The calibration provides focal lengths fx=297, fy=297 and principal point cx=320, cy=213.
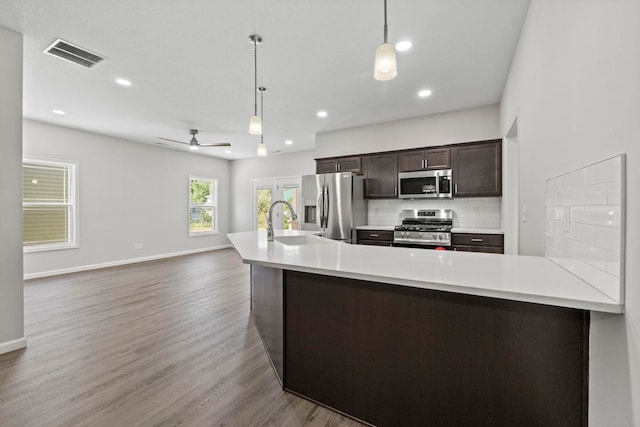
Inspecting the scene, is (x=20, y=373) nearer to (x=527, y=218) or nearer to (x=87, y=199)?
(x=527, y=218)

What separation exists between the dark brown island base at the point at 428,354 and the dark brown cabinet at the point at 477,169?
351 centimetres

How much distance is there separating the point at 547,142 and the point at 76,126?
269 inches

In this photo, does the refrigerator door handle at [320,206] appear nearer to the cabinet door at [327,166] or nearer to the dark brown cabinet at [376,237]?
the cabinet door at [327,166]

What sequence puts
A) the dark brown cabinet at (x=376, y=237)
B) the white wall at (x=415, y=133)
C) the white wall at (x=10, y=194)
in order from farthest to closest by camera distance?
the dark brown cabinet at (x=376, y=237) < the white wall at (x=415, y=133) < the white wall at (x=10, y=194)

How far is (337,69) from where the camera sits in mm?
3268

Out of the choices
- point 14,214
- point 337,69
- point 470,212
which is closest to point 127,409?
point 14,214

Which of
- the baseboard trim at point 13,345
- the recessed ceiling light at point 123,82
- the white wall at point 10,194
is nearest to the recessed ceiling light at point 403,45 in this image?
the recessed ceiling light at point 123,82

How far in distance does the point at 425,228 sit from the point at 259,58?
3193mm

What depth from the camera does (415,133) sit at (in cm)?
494

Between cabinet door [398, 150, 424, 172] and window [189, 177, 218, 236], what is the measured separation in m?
5.56

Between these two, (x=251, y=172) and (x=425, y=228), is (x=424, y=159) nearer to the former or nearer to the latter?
(x=425, y=228)

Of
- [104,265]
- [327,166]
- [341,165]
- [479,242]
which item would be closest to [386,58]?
[479,242]

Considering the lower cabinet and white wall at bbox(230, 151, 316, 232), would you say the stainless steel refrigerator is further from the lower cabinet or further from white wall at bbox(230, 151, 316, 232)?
the lower cabinet

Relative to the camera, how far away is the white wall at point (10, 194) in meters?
2.41
